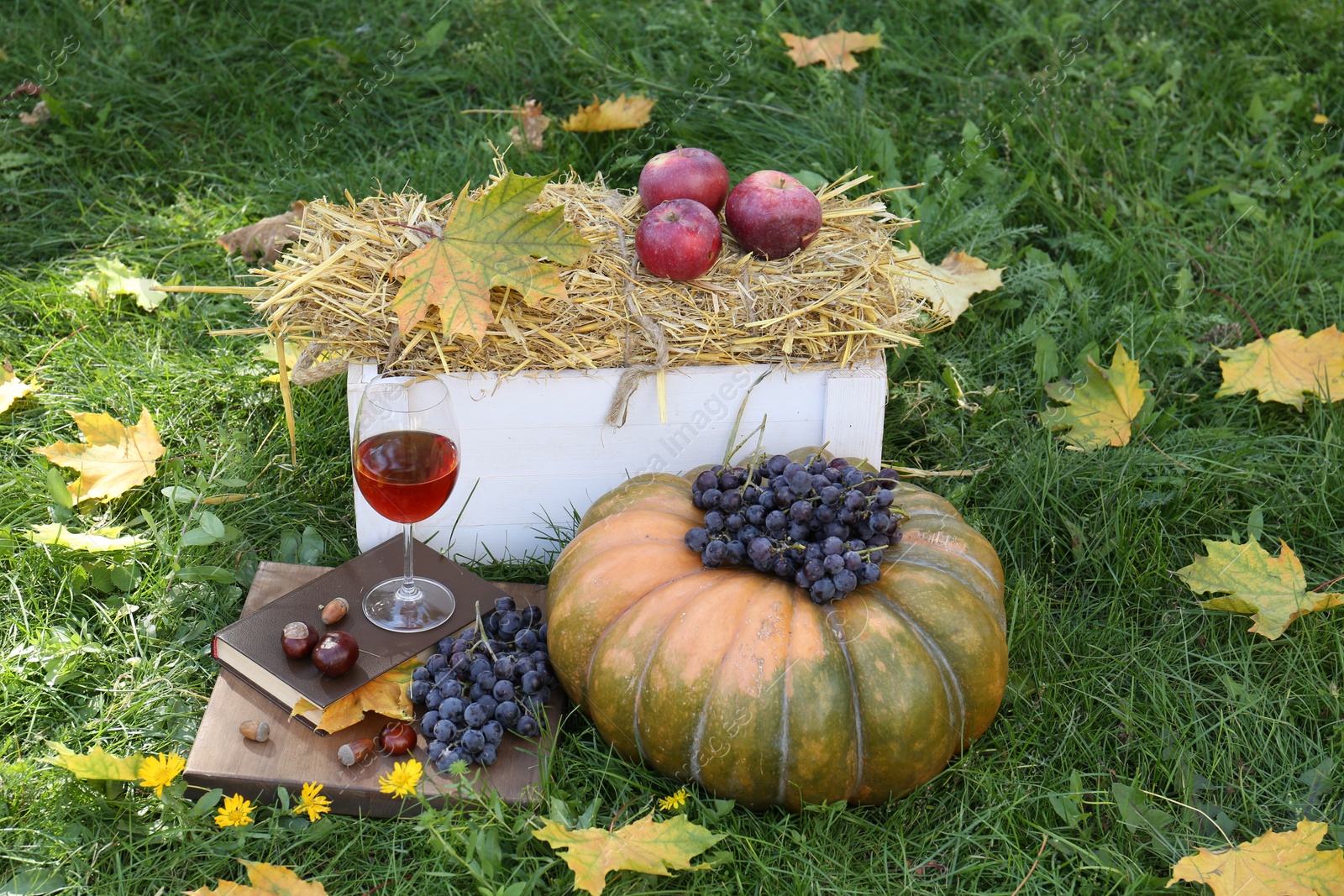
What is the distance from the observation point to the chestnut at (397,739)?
2.52m

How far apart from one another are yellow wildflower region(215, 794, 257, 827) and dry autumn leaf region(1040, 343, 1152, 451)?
248cm

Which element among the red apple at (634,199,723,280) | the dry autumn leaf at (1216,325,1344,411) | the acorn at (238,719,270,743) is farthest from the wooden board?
the dry autumn leaf at (1216,325,1344,411)

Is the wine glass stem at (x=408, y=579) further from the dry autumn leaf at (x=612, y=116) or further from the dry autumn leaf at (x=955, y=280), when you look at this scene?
the dry autumn leaf at (x=612, y=116)

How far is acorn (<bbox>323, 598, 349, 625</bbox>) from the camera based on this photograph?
2.75 metres

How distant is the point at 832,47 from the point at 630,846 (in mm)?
3693

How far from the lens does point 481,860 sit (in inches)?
89.3

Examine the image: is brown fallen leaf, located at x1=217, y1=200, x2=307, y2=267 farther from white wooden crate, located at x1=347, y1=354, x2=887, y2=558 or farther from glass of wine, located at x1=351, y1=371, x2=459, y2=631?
glass of wine, located at x1=351, y1=371, x2=459, y2=631

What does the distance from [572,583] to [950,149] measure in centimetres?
285

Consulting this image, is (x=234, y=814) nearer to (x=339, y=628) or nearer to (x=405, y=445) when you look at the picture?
(x=339, y=628)

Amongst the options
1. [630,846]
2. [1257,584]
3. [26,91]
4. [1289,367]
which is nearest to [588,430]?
[630,846]

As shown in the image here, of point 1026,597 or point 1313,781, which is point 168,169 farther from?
point 1313,781

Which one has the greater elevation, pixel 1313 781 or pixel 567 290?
pixel 567 290

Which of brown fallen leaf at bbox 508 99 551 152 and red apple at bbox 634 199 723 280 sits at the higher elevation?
red apple at bbox 634 199 723 280

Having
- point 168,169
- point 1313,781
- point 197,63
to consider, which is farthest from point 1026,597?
point 197,63
